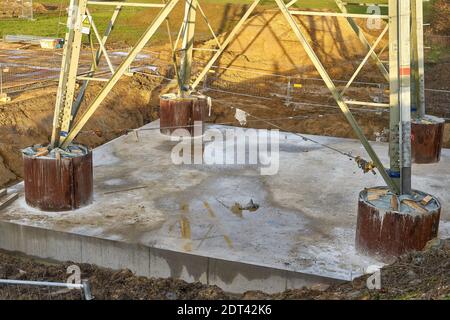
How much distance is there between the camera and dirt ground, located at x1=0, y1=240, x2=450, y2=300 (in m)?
7.16

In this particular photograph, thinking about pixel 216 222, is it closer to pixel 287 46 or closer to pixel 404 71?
pixel 404 71

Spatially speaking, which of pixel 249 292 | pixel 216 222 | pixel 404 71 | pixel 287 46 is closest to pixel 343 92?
pixel 404 71

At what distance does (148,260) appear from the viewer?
33.2 ft

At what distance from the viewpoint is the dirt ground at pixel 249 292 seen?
7.16 meters

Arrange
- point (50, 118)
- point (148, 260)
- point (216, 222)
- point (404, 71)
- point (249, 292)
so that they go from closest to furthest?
point (249, 292)
point (404, 71)
point (148, 260)
point (216, 222)
point (50, 118)

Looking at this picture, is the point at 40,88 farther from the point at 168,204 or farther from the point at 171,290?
the point at 171,290

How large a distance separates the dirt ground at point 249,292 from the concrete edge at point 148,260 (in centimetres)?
41

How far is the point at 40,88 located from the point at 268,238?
11979 mm

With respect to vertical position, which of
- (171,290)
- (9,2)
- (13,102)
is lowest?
(171,290)

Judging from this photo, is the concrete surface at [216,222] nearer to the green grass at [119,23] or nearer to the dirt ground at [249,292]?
the dirt ground at [249,292]

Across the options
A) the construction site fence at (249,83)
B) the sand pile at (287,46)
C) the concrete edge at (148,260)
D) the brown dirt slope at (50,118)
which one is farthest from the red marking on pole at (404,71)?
the sand pile at (287,46)

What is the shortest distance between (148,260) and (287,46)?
21176 millimetres
